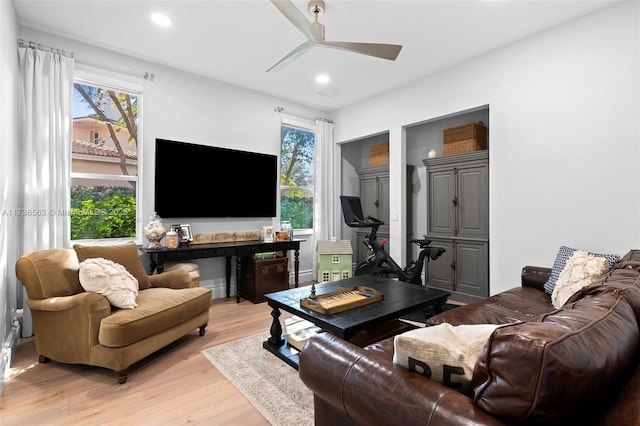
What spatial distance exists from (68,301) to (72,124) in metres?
1.98

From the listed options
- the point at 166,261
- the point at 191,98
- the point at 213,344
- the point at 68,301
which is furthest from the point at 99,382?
the point at 191,98

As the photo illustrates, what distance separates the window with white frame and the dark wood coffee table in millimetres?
2242

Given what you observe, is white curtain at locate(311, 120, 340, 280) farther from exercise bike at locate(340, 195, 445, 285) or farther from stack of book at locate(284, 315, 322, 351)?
stack of book at locate(284, 315, 322, 351)

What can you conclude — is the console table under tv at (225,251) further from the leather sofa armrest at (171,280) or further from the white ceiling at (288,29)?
the white ceiling at (288,29)

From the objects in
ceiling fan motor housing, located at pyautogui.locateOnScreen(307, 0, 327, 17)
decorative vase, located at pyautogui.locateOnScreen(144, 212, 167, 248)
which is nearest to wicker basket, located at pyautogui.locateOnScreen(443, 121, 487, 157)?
ceiling fan motor housing, located at pyautogui.locateOnScreen(307, 0, 327, 17)

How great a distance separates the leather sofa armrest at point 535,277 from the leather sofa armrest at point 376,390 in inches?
89.3

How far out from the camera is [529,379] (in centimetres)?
71

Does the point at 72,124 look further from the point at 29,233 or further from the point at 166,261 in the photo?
the point at 166,261

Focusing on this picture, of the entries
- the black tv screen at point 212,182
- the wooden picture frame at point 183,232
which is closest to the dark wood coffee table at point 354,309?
the wooden picture frame at point 183,232

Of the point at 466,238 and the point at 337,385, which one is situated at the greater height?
the point at 466,238

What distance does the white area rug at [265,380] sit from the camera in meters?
1.84

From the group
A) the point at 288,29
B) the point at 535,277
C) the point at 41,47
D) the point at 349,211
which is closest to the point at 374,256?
the point at 349,211

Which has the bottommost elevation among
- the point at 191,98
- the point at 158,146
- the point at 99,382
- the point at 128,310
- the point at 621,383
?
the point at 99,382

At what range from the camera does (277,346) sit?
2609 millimetres
